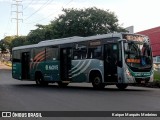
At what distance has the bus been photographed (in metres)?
20.5

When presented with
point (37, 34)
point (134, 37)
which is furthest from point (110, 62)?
point (37, 34)

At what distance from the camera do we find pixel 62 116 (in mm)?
11062

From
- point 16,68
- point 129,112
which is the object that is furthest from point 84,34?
point 129,112

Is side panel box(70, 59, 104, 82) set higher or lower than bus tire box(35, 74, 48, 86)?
higher

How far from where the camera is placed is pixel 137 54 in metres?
20.9

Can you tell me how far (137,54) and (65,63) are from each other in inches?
227

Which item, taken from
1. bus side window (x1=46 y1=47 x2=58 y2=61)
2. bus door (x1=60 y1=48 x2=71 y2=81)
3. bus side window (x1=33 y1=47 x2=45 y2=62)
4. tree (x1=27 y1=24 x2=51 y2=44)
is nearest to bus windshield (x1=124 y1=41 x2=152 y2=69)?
bus door (x1=60 y1=48 x2=71 y2=81)

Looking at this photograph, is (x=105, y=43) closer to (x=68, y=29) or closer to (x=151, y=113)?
(x=151, y=113)

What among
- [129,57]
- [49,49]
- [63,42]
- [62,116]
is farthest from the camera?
[49,49]

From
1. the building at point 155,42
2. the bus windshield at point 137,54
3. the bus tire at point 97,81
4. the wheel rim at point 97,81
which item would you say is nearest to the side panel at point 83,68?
the bus tire at point 97,81

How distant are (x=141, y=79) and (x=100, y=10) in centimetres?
2977

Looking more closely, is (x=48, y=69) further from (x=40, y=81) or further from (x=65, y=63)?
(x=65, y=63)

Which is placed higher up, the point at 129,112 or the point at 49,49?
the point at 49,49

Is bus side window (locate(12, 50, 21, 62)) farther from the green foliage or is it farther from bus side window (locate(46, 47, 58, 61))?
the green foliage
